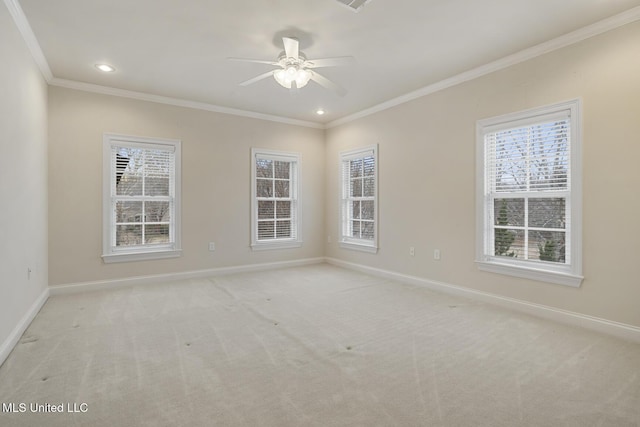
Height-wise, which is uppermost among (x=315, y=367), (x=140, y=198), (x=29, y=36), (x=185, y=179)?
(x=29, y=36)

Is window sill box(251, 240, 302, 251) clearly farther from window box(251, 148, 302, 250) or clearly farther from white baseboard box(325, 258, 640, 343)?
white baseboard box(325, 258, 640, 343)

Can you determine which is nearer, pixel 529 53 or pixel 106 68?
pixel 529 53

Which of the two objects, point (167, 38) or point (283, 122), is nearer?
point (167, 38)

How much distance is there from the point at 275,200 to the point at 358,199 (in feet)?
4.85

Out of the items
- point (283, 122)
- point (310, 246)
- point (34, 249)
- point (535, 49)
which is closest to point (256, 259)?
point (310, 246)

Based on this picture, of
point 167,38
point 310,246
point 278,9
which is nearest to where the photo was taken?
point 278,9

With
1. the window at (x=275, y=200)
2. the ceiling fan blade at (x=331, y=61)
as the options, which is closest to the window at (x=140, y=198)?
the window at (x=275, y=200)

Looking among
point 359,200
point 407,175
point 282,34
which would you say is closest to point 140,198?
point 282,34

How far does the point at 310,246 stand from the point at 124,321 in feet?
11.7

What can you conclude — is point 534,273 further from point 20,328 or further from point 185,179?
point 20,328

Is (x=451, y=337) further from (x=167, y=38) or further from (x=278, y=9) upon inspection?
(x=167, y=38)

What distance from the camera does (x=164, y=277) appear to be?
491 centimetres

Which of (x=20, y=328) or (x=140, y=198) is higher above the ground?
(x=140, y=198)

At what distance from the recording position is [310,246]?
633 centimetres
